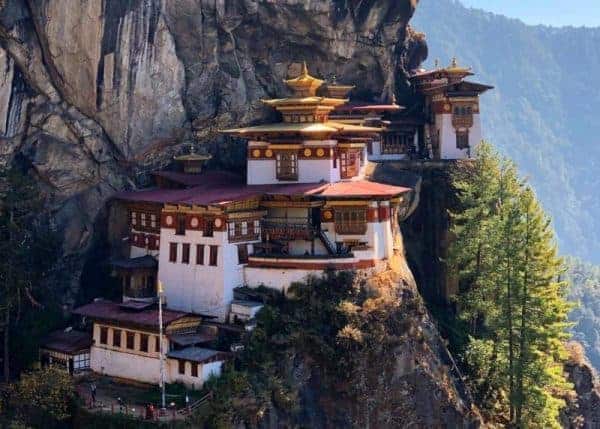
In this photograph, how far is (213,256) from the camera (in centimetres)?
4156

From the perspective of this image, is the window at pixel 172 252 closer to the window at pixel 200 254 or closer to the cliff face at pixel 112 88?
the window at pixel 200 254

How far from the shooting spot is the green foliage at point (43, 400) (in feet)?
121

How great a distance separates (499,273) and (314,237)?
346 inches

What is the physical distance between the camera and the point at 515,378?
43.5 meters

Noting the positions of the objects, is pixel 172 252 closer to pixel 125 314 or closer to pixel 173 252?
pixel 173 252

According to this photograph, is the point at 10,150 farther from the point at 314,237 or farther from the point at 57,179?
the point at 314,237

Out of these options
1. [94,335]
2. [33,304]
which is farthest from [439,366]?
[33,304]

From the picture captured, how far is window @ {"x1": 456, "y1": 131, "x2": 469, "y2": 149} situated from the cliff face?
1212 centimetres

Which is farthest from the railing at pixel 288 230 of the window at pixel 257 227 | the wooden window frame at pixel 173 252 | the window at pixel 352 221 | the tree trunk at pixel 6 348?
the tree trunk at pixel 6 348

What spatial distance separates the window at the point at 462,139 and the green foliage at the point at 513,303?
848cm

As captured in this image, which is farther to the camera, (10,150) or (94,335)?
(10,150)

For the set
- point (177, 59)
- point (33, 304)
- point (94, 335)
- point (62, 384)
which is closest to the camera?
point (62, 384)

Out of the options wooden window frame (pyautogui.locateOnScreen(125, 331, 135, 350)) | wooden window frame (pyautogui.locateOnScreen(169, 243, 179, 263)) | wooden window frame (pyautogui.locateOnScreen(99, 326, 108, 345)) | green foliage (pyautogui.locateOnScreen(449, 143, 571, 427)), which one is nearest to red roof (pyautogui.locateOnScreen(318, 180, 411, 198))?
green foliage (pyautogui.locateOnScreen(449, 143, 571, 427))

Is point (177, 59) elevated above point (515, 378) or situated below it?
above
